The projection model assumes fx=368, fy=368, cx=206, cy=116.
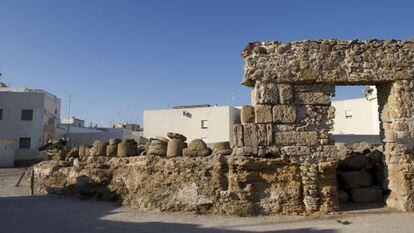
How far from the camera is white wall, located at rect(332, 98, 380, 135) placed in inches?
1069

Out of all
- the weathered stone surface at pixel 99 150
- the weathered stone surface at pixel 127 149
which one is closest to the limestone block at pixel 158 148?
the weathered stone surface at pixel 127 149

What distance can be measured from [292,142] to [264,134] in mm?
620

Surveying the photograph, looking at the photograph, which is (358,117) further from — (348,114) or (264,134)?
(264,134)

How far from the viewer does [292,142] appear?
7.84m

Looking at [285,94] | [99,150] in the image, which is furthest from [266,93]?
[99,150]

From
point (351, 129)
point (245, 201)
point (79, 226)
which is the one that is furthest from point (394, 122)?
point (351, 129)

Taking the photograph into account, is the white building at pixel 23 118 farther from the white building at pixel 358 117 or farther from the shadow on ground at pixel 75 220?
the white building at pixel 358 117

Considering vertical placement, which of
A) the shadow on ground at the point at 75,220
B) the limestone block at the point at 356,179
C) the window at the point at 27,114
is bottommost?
the shadow on ground at the point at 75,220

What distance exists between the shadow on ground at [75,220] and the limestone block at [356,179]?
300 cm

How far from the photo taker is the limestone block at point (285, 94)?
26.0 feet

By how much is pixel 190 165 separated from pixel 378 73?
453cm

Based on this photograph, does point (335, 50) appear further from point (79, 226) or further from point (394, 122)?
point (79, 226)

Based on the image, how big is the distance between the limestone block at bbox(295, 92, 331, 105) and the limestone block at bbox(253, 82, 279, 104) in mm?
491

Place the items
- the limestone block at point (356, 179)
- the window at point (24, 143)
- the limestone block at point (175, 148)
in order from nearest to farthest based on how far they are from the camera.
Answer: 1. the limestone block at point (175, 148)
2. the limestone block at point (356, 179)
3. the window at point (24, 143)
